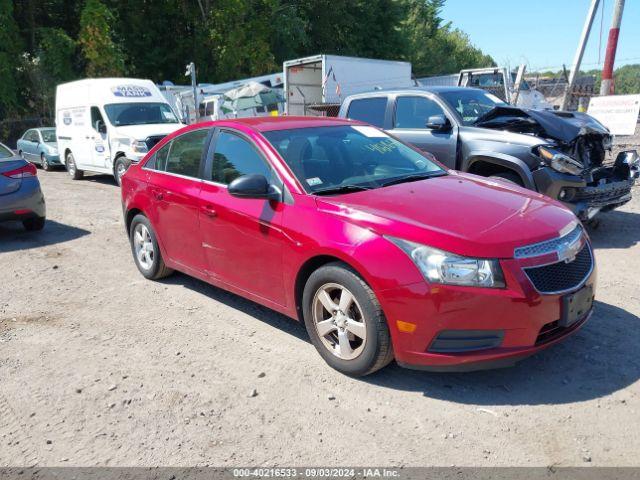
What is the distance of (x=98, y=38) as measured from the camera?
1005 inches

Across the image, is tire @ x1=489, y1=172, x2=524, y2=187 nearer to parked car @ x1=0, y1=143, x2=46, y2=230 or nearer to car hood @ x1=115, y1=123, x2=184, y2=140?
parked car @ x1=0, y1=143, x2=46, y2=230

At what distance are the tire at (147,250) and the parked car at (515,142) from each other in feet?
12.5

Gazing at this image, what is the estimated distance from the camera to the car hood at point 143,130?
39.1 feet

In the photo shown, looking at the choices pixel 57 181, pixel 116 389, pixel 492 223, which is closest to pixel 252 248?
pixel 116 389

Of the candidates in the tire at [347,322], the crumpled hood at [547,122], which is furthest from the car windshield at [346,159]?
the crumpled hood at [547,122]

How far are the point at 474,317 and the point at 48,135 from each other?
18063mm

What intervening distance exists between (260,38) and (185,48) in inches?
198

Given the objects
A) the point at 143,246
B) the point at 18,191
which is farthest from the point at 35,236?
Answer: the point at 143,246

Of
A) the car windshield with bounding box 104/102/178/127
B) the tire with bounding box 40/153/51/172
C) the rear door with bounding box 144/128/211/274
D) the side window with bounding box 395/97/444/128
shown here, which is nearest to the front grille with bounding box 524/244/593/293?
the rear door with bounding box 144/128/211/274

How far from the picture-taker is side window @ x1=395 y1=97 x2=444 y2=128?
24.6ft

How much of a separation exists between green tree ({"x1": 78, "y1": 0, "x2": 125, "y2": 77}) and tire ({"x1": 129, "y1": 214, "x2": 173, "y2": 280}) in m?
23.1

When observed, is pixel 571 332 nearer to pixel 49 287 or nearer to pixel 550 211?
pixel 550 211

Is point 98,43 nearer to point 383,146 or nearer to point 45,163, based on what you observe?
point 45,163

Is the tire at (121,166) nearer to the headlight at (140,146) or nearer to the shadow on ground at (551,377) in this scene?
the headlight at (140,146)
